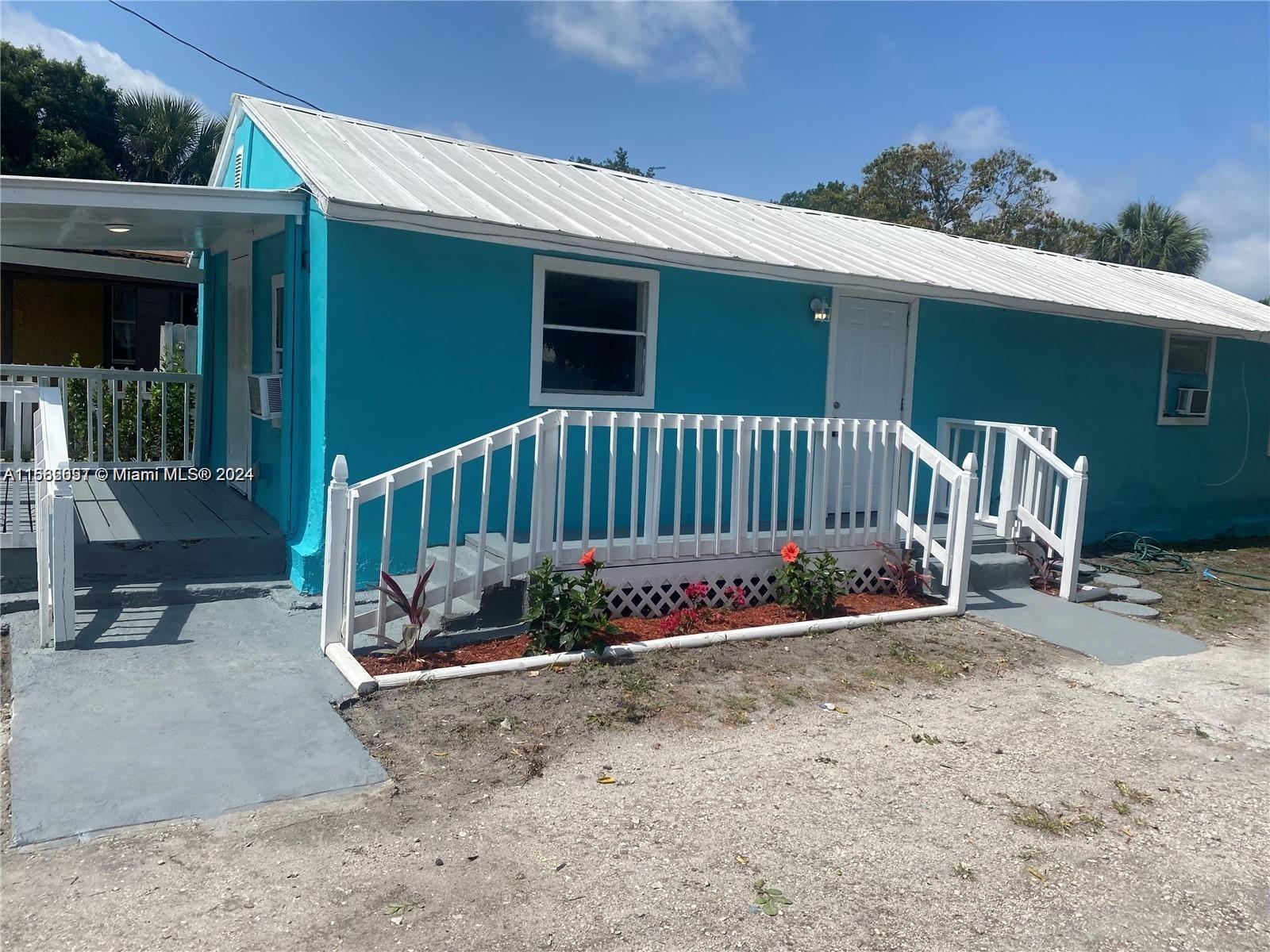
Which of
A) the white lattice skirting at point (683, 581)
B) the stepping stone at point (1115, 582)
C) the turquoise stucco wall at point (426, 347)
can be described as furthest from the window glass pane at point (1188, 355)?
the turquoise stucco wall at point (426, 347)

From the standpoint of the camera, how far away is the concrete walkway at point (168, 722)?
12.5ft

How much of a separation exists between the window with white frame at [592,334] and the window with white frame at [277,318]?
2.22 m

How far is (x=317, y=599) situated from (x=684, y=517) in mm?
3141

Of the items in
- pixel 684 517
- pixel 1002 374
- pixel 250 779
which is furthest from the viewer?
pixel 1002 374

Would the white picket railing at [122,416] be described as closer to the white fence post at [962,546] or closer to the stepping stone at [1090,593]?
the white fence post at [962,546]

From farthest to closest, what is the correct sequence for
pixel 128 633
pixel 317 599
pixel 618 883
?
1. pixel 317 599
2. pixel 128 633
3. pixel 618 883

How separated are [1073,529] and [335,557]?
6047mm

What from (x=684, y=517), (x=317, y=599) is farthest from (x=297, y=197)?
(x=684, y=517)

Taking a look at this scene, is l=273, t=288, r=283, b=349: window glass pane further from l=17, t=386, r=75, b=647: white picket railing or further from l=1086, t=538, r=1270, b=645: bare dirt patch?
l=1086, t=538, r=1270, b=645: bare dirt patch

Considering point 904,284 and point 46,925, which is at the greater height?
point 904,284

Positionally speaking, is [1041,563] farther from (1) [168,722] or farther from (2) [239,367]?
(2) [239,367]

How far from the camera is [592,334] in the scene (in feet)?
25.3

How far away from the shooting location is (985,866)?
3.69 meters

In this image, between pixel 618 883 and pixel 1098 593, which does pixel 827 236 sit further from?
pixel 618 883
